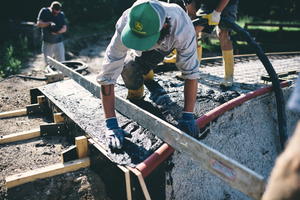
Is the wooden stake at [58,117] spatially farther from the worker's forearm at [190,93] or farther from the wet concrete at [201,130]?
the worker's forearm at [190,93]

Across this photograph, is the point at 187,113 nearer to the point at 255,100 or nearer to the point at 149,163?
the point at 149,163

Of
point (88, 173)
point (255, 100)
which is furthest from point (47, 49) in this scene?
point (255, 100)

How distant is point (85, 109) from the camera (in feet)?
8.98

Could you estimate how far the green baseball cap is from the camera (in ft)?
5.40

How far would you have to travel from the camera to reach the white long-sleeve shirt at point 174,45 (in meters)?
1.94

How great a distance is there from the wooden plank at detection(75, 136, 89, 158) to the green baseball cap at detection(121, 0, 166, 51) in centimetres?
110

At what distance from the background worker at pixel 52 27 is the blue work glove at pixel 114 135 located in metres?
4.66

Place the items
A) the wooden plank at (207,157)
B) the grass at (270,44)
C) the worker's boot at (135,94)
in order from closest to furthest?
the wooden plank at (207,157)
the worker's boot at (135,94)
the grass at (270,44)

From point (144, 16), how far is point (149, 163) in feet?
3.79

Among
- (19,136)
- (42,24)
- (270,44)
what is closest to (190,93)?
(19,136)

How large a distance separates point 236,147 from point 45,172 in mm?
2221

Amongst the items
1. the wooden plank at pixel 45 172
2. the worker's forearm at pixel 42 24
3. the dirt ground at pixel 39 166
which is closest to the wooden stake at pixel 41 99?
the dirt ground at pixel 39 166

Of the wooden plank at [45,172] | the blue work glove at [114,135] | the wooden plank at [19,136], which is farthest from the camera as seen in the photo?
the wooden plank at [19,136]

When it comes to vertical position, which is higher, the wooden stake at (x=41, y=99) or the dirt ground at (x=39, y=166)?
the wooden stake at (x=41, y=99)
